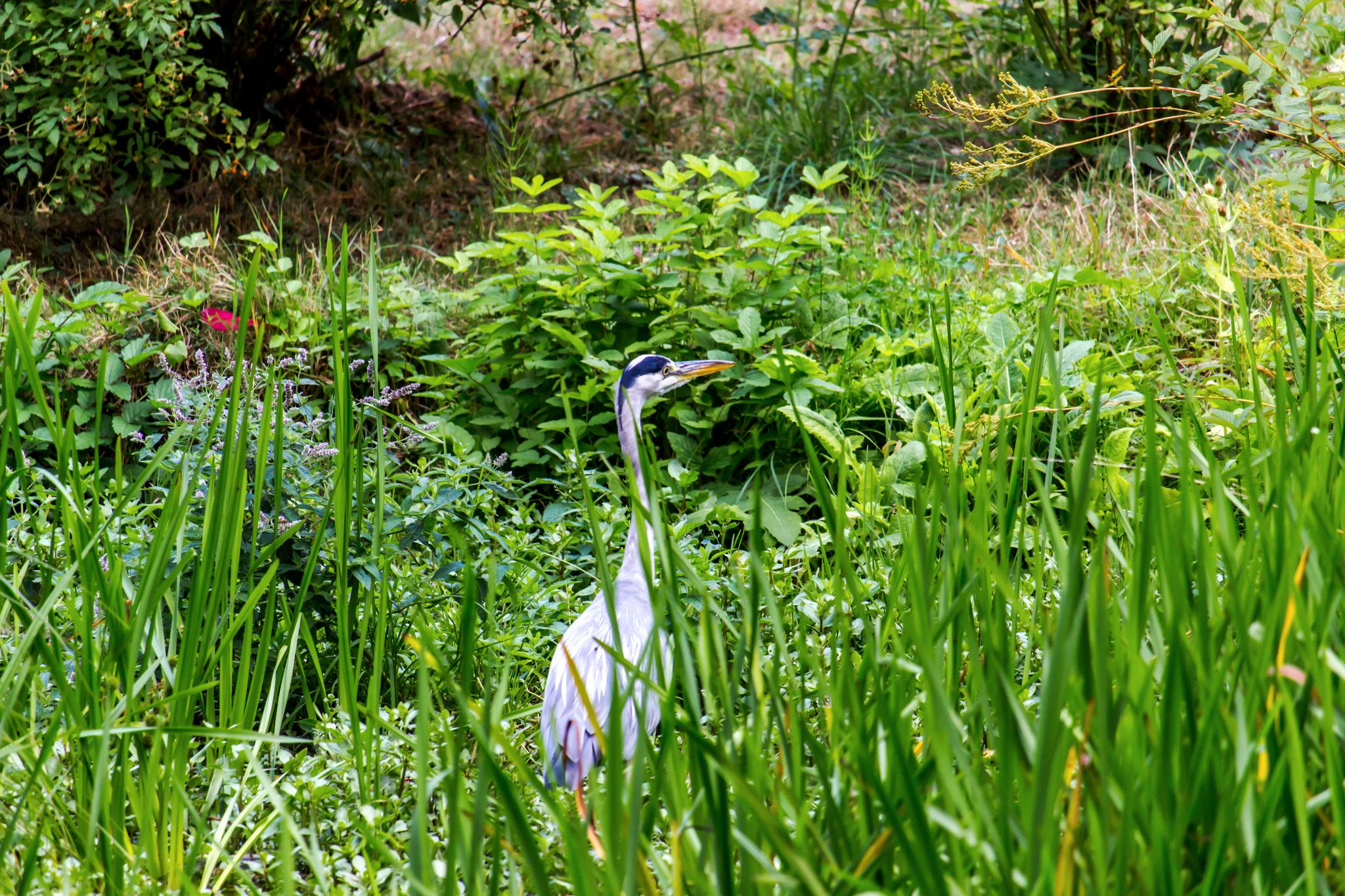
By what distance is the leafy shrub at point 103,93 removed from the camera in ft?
15.7

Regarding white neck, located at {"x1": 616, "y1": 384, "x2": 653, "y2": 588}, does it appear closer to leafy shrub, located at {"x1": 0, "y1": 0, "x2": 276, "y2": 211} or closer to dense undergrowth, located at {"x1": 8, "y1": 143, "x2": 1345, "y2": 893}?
dense undergrowth, located at {"x1": 8, "y1": 143, "x2": 1345, "y2": 893}

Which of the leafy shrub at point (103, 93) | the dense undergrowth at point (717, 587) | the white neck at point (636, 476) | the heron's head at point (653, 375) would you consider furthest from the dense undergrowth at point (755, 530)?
the leafy shrub at point (103, 93)

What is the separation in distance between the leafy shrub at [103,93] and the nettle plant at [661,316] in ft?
5.58

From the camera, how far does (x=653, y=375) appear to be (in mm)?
3221

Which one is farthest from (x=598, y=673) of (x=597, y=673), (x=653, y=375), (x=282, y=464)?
(x=653, y=375)

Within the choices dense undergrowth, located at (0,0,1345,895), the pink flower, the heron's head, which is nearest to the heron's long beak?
the heron's head

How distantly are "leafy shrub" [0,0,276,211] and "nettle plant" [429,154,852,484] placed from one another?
170 centimetres

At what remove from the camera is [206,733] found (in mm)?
1501

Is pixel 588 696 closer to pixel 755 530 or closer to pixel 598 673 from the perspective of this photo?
pixel 598 673

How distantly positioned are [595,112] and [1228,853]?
6869 mm

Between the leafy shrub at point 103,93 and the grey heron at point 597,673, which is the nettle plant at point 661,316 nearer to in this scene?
the grey heron at point 597,673

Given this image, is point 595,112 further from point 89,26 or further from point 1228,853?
point 1228,853

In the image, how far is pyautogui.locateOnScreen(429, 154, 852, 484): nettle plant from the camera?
A: 3783mm

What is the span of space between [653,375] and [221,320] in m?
1.80
